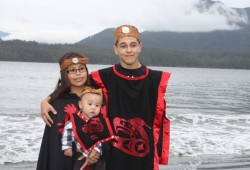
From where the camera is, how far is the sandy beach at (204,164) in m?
7.80

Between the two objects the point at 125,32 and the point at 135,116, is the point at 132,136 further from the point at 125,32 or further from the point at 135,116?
the point at 125,32

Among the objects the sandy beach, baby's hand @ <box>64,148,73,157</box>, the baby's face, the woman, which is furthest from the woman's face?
the sandy beach

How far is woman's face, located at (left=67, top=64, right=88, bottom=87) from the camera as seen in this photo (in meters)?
3.46

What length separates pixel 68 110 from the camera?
3.36 meters

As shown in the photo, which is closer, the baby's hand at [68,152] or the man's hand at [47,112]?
the baby's hand at [68,152]

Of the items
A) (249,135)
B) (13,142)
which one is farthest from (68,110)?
(249,135)

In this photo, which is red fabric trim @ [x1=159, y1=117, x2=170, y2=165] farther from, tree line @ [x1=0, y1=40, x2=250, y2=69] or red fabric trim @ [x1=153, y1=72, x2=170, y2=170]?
tree line @ [x1=0, y1=40, x2=250, y2=69]

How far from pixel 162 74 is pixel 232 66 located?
204039 mm

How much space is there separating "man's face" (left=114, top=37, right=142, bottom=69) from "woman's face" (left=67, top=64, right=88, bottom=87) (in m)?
0.39

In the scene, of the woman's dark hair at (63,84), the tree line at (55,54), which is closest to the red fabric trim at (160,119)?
the woman's dark hair at (63,84)

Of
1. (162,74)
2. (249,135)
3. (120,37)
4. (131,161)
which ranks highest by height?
(120,37)

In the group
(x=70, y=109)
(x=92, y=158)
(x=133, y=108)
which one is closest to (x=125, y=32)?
(x=133, y=108)

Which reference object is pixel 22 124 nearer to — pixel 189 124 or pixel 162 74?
pixel 189 124

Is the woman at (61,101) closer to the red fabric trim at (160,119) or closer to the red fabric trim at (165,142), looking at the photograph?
the red fabric trim at (160,119)
